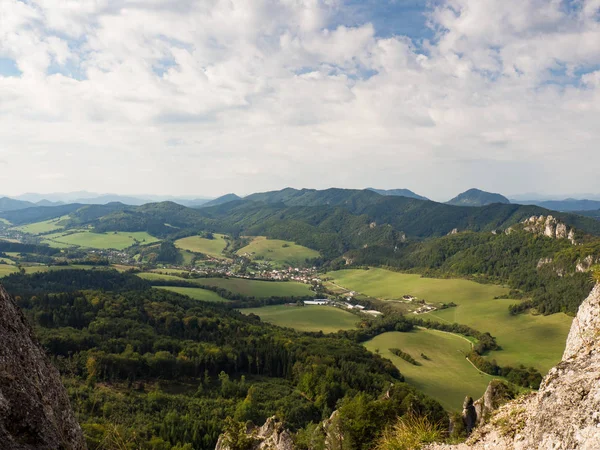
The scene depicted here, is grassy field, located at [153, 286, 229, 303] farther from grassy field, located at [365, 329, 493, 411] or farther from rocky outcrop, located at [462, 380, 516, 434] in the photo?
rocky outcrop, located at [462, 380, 516, 434]

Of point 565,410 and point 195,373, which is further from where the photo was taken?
point 195,373

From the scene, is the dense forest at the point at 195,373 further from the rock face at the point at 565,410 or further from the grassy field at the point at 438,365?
the rock face at the point at 565,410

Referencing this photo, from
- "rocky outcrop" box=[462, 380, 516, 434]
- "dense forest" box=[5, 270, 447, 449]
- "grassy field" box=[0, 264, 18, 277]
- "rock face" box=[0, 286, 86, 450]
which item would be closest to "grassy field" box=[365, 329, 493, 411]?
"dense forest" box=[5, 270, 447, 449]

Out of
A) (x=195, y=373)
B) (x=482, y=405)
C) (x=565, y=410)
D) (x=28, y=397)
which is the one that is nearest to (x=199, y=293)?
(x=195, y=373)

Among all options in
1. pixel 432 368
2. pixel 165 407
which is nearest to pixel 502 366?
pixel 432 368

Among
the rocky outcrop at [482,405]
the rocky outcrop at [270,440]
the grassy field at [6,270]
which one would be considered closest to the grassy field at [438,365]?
the rocky outcrop at [482,405]

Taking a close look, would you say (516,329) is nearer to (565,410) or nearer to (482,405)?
(482,405)

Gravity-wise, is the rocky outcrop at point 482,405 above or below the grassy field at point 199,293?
above
